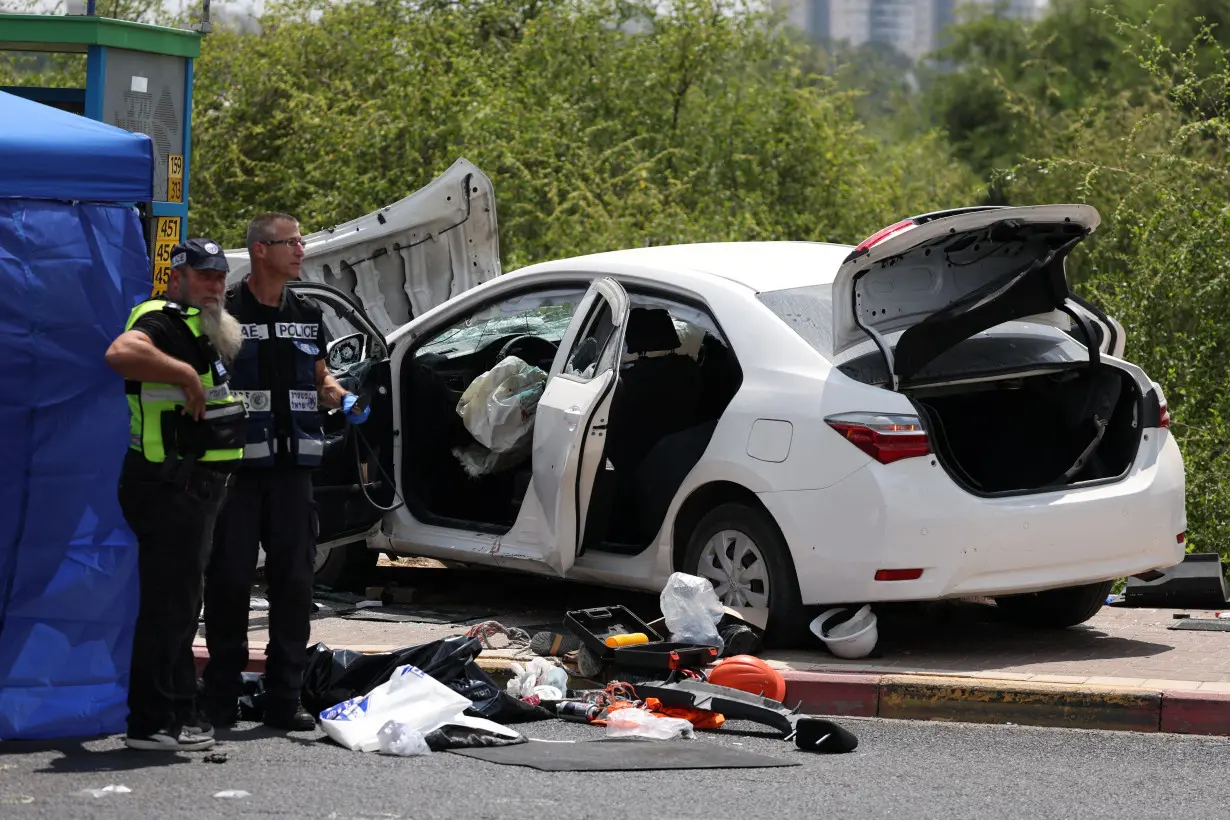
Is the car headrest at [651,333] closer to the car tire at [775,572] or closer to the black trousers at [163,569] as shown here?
the car tire at [775,572]

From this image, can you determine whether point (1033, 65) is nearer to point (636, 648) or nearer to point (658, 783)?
point (636, 648)

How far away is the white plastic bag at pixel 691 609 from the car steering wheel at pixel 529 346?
6.41ft

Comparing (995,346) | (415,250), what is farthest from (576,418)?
(415,250)

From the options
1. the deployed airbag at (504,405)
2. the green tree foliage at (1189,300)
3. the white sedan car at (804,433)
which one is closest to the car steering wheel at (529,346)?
the white sedan car at (804,433)

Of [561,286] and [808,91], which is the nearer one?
[561,286]

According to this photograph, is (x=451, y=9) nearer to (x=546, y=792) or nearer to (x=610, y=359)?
(x=610, y=359)

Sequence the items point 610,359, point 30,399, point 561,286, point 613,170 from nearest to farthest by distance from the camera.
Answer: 1. point 30,399
2. point 610,359
3. point 561,286
4. point 613,170

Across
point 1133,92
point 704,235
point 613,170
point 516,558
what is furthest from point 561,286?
point 1133,92

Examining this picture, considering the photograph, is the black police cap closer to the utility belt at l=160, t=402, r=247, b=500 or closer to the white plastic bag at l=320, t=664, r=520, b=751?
the utility belt at l=160, t=402, r=247, b=500

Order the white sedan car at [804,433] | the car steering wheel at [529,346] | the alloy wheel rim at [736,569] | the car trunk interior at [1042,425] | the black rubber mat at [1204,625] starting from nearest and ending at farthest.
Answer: the white sedan car at [804,433] < the alloy wheel rim at [736,569] < the car trunk interior at [1042,425] < the black rubber mat at [1204,625] < the car steering wheel at [529,346]

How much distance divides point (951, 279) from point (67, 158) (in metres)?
3.62

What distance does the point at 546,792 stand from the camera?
5297 millimetres

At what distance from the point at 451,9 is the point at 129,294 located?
1905 cm

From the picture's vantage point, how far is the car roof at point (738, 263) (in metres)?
7.73
